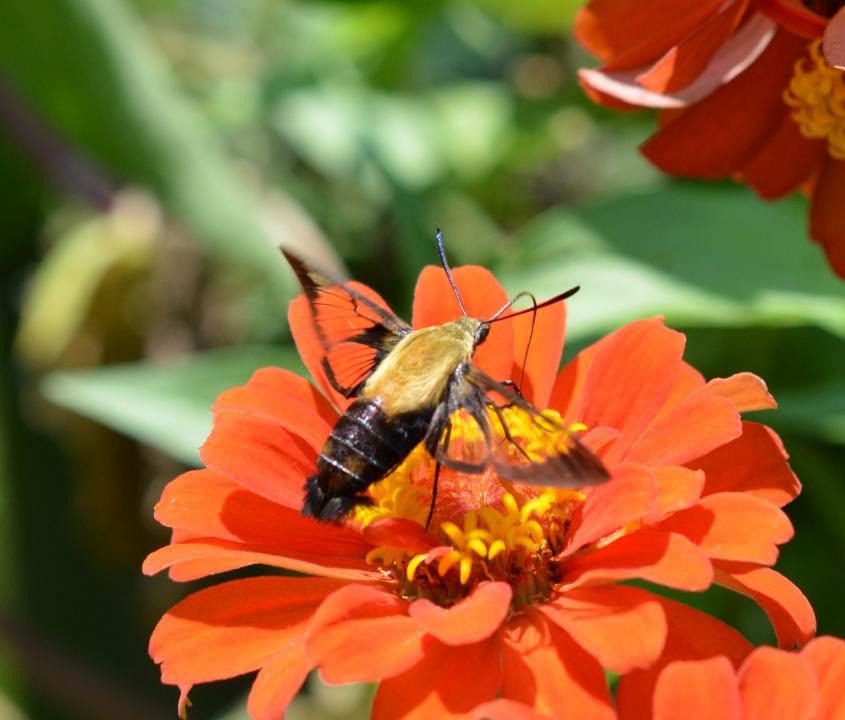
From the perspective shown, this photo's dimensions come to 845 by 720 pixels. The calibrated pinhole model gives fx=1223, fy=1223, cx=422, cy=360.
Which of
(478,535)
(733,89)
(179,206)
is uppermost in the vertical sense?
(733,89)

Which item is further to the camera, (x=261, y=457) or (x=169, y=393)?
(x=169, y=393)

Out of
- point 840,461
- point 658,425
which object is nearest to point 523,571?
point 658,425

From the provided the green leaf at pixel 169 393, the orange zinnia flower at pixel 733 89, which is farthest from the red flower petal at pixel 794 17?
the green leaf at pixel 169 393

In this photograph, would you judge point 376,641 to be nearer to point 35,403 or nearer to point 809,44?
point 809,44

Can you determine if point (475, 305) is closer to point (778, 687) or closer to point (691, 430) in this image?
point (691, 430)

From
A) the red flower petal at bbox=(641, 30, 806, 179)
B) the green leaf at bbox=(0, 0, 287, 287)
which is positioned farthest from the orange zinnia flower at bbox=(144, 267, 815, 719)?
the green leaf at bbox=(0, 0, 287, 287)

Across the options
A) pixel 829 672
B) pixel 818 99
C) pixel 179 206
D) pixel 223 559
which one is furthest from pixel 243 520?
pixel 179 206

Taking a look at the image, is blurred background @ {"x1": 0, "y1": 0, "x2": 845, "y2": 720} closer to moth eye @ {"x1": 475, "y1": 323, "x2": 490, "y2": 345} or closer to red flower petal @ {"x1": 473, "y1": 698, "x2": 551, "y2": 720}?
moth eye @ {"x1": 475, "y1": 323, "x2": 490, "y2": 345}
